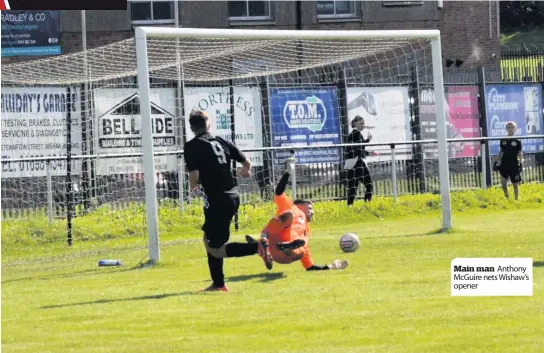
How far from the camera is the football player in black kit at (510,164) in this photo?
25438 millimetres

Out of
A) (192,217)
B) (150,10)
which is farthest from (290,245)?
(150,10)

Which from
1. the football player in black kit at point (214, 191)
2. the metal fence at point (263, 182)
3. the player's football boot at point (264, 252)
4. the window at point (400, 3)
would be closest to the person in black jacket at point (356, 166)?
the metal fence at point (263, 182)

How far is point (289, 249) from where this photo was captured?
546 inches

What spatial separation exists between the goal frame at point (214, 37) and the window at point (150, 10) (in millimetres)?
17917

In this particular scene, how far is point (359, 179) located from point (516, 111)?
300 inches

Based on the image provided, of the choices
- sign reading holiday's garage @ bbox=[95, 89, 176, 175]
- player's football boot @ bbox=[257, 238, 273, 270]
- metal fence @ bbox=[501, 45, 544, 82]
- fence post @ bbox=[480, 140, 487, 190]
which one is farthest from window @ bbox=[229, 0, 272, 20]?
player's football boot @ bbox=[257, 238, 273, 270]

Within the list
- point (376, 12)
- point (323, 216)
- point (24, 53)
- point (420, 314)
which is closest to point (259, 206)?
point (323, 216)

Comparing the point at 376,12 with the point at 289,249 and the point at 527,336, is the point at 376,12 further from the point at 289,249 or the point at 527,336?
the point at 527,336

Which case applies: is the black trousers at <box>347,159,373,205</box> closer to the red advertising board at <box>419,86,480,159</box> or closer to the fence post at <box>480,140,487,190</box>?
the fence post at <box>480,140,487,190</box>

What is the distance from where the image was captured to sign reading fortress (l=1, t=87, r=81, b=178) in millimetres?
21766

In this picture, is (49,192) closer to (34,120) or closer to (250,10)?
(34,120)

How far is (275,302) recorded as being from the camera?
11656mm

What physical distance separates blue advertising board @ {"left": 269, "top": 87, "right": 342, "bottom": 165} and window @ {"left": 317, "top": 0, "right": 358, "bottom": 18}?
12761 millimetres

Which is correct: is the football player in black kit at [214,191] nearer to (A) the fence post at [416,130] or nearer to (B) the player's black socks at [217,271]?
(B) the player's black socks at [217,271]
